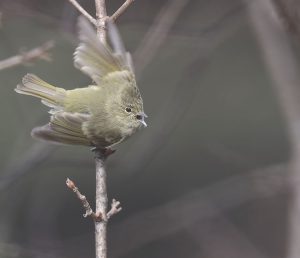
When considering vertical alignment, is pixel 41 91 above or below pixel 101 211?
above

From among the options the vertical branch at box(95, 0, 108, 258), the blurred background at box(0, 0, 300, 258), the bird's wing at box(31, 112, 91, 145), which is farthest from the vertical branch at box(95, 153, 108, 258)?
the blurred background at box(0, 0, 300, 258)

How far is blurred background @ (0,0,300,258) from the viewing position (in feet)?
14.0

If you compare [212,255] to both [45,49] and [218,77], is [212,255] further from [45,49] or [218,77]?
[45,49]

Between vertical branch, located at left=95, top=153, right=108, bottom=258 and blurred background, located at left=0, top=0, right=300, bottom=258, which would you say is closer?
vertical branch, located at left=95, top=153, right=108, bottom=258

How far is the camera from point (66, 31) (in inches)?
159

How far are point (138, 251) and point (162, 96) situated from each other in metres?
1.36

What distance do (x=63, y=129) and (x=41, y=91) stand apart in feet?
0.87

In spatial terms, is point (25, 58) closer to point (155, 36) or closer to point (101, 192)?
point (101, 192)

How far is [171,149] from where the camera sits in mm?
7066

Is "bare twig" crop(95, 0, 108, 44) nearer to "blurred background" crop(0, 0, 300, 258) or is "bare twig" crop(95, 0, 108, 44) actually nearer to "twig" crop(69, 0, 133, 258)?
"twig" crop(69, 0, 133, 258)

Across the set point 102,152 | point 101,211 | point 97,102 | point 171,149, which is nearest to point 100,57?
point 97,102

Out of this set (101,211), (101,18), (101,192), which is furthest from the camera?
(101,18)

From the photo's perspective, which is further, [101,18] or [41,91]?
[41,91]

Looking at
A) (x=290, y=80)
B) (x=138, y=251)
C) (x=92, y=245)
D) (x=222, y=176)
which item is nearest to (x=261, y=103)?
(x=222, y=176)
